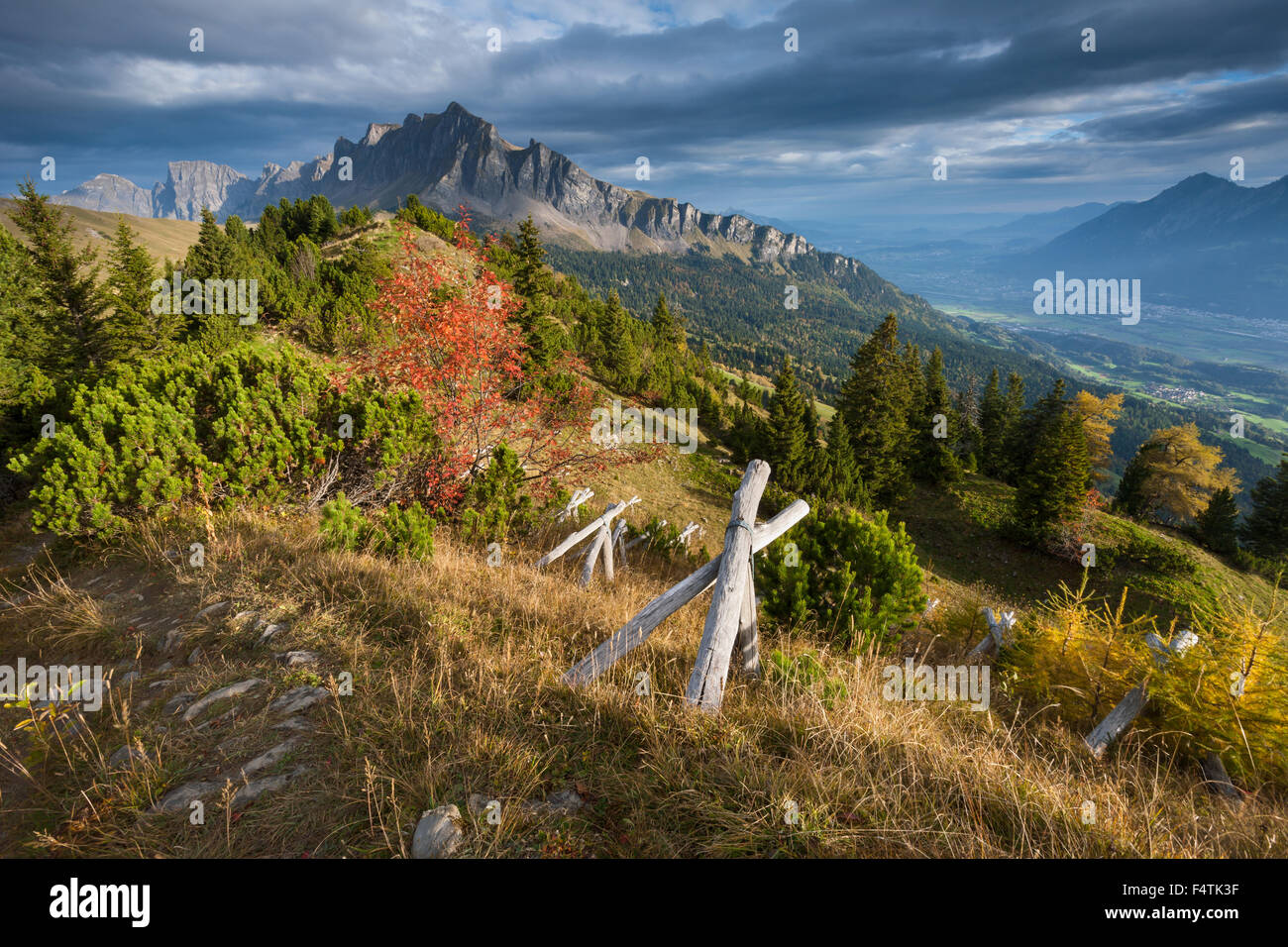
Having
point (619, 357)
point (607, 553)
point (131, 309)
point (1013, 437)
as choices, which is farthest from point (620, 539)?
point (1013, 437)

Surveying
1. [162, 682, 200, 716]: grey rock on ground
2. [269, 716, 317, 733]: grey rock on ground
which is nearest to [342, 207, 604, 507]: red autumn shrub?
[162, 682, 200, 716]: grey rock on ground

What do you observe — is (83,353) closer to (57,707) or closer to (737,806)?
(57,707)

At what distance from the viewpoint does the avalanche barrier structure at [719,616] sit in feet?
13.7

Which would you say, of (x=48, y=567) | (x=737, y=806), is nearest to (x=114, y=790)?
(x=737, y=806)

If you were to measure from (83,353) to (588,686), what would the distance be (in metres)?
27.9

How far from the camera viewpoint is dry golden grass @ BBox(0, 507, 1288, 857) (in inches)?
108

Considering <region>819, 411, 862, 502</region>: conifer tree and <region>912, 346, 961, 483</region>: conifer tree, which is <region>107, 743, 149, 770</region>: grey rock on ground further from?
<region>912, 346, 961, 483</region>: conifer tree

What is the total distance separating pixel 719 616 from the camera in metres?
4.47

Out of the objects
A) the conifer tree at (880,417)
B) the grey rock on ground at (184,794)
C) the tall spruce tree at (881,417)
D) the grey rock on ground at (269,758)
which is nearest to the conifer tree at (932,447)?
the tall spruce tree at (881,417)

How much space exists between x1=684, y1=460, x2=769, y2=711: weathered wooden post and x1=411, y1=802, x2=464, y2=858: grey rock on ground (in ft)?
6.04

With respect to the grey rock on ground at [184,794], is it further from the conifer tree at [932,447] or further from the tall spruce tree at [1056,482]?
the conifer tree at [932,447]

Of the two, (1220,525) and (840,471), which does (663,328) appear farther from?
(1220,525)

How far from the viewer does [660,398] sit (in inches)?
1577

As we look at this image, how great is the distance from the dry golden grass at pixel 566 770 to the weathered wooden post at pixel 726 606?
0.22 m
